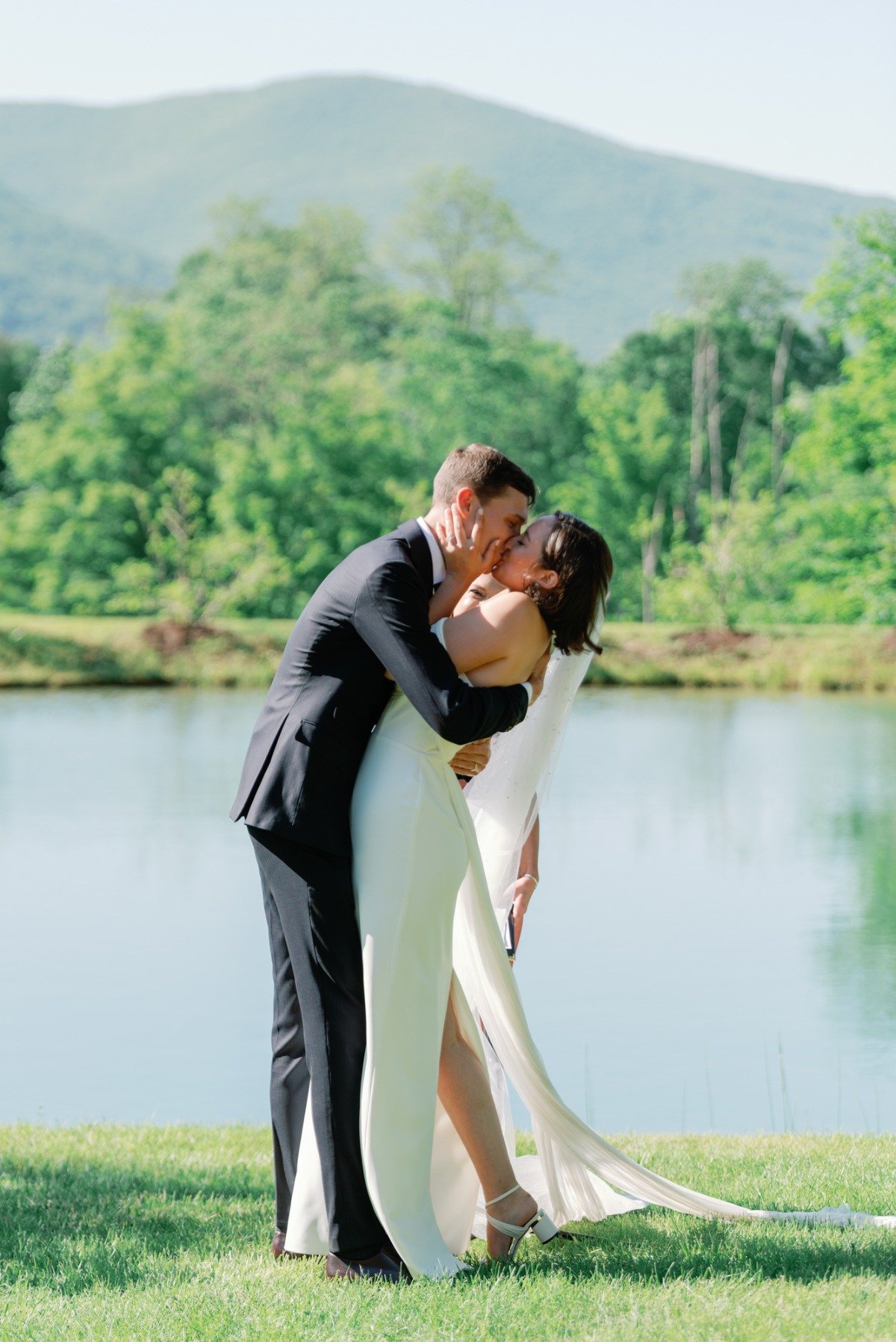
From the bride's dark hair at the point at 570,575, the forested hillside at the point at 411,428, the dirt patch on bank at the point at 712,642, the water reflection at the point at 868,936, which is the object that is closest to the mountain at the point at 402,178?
the forested hillside at the point at 411,428

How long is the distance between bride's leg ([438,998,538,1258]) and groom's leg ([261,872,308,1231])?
319 millimetres

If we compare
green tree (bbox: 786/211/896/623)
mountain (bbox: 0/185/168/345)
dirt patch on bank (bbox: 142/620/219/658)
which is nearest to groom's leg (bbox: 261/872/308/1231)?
green tree (bbox: 786/211/896/623)

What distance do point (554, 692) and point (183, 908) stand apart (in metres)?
8.11

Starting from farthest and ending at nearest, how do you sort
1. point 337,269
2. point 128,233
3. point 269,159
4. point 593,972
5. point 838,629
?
point 269,159 < point 128,233 < point 337,269 < point 838,629 < point 593,972

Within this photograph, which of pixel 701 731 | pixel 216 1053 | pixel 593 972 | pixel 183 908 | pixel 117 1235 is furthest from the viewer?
pixel 701 731

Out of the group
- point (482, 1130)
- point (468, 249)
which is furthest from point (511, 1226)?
point (468, 249)

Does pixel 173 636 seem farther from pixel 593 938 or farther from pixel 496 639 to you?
pixel 496 639

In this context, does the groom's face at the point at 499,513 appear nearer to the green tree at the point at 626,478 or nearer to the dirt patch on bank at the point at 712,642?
the dirt patch on bank at the point at 712,642

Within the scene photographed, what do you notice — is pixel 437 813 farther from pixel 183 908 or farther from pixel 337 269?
pixel 337 269

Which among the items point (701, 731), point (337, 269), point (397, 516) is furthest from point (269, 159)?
point (701, 731)

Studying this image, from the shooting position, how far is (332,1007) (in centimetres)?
349

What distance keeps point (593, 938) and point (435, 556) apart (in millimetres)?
7502

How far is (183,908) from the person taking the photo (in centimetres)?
1172

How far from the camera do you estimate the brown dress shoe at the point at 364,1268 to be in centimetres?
342
